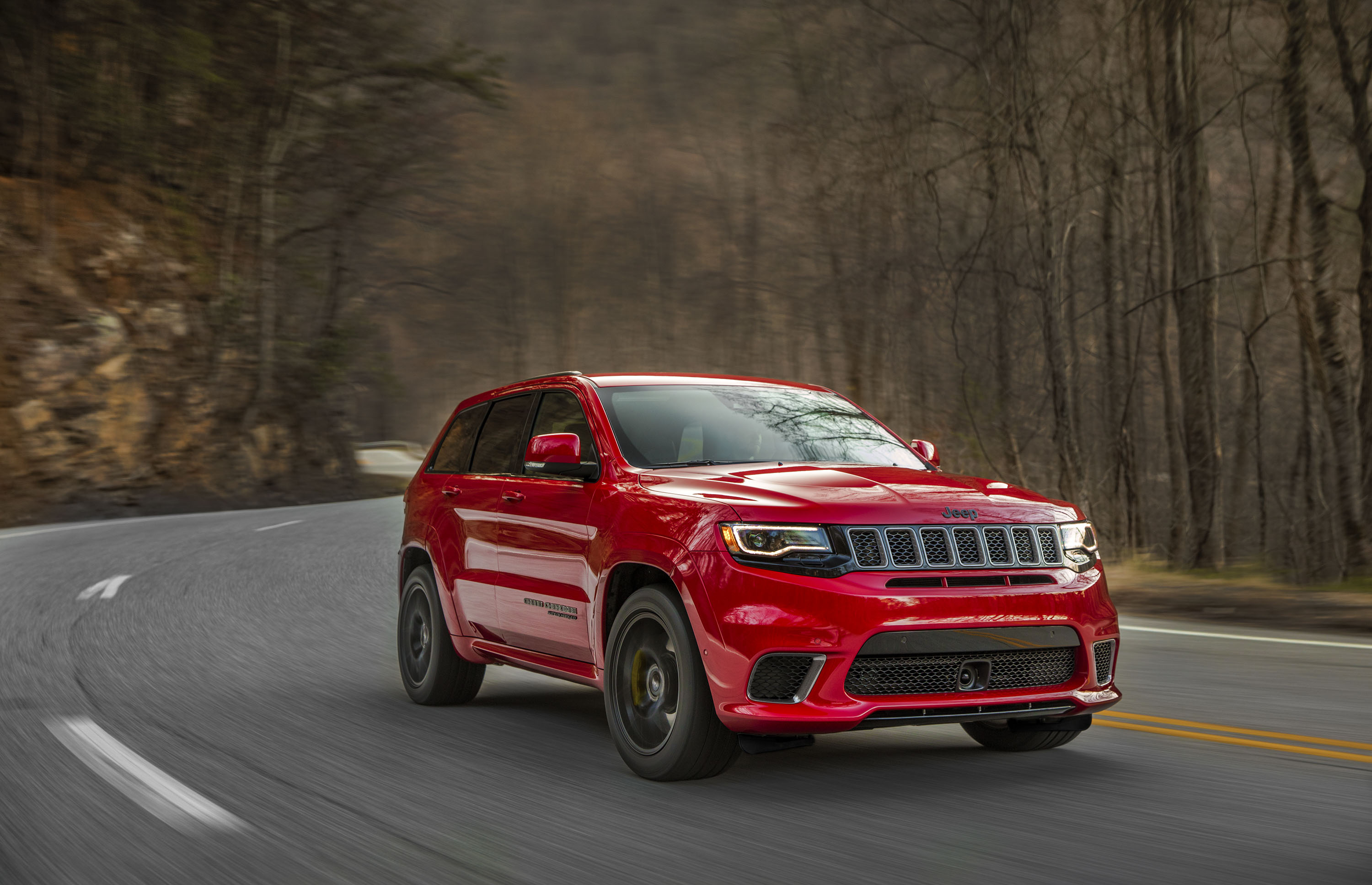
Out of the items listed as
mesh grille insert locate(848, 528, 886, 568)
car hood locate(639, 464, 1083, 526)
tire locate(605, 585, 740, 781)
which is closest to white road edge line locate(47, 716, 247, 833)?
tire locate(605, 585, 740, 781)

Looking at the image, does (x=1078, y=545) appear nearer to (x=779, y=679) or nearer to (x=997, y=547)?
(x=997, y=547)

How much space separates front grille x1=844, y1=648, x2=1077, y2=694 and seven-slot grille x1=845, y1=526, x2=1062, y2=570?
357mm

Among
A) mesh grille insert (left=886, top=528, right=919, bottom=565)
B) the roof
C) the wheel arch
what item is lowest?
the wheel arch

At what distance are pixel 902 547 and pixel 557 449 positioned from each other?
1777 mm

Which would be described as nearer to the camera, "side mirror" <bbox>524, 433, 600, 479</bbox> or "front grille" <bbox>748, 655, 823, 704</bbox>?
"front grille" <bbox>748, 655, 823, 704</bbox>

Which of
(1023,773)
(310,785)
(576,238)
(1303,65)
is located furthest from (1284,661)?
(576,238)

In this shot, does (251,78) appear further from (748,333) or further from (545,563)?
(545,563)

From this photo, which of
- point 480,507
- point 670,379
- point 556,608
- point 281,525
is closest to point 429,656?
point 480,507

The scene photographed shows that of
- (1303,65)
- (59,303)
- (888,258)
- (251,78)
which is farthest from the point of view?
(251,78)

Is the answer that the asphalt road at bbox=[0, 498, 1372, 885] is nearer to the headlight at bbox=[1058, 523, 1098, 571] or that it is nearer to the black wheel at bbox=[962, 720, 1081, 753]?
the black wheel at bbox=[962, 720, 1081, 753]

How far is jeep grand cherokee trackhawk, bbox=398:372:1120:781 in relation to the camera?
17.5 feet

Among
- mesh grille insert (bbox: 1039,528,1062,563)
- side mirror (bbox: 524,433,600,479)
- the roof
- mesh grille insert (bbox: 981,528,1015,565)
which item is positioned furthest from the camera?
the roof

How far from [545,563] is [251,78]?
38417 millimetres

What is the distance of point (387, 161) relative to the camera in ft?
144
